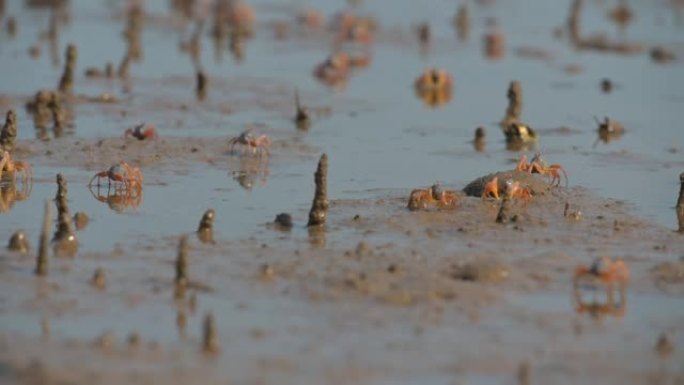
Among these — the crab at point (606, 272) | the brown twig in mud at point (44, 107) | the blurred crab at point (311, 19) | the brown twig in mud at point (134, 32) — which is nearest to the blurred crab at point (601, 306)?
the crab at point (606, 272)

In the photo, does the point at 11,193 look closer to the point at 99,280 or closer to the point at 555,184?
the point at 99,280

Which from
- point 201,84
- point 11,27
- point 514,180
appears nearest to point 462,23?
point 11,27

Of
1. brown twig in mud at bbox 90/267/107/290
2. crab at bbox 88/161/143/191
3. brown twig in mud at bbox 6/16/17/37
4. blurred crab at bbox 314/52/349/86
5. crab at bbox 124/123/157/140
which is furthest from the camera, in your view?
brown twig in mud at bbox 6/16/17/37

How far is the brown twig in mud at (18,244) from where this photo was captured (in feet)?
32.6

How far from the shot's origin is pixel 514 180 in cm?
1199

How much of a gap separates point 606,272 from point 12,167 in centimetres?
525

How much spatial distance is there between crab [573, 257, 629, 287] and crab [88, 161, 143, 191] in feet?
13.8

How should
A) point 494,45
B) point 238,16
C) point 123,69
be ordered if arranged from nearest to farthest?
1. point 123,69
2. point 494,45
3. point 238,16

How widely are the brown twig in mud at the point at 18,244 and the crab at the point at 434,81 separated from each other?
8.68 m

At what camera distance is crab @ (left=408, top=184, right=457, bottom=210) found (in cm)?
1158

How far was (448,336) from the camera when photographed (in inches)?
332

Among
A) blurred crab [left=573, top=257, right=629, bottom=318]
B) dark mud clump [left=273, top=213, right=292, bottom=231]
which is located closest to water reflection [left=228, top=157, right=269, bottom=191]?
dark mud clump [left=273, top=213, right=292, bottom=231]

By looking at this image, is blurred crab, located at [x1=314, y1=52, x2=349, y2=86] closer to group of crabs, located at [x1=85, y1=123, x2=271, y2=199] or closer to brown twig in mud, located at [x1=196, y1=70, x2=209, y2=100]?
brown twig in mud, located at [x1=196, y1=70, x2=209, y2=100]

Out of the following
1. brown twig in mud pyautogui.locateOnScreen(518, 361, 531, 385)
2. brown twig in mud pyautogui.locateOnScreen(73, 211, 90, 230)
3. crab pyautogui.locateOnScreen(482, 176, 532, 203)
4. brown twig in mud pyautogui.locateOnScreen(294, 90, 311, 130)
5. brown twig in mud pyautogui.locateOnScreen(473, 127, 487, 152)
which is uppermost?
brown twig in mud pyautogui.locateOnScreen(294, 90, 311, 130)
